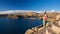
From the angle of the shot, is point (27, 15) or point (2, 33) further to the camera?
point (27, 15)

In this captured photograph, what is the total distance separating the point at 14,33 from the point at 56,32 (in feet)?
38.0

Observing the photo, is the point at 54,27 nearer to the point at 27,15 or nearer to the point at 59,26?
the point at 59,26

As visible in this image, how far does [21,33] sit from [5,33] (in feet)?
6.76

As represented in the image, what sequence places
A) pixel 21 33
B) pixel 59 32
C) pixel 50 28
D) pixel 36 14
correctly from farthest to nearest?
1. pixel 36 14
2. pixel 21 33
3. pixel 50 28
4. pixel 59 32

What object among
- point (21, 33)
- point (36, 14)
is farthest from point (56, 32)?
point (36, 14)

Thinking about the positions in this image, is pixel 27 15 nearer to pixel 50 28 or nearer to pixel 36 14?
pixel 36 14

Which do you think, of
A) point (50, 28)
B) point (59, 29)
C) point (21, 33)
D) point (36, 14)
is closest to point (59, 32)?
point (59, 29)

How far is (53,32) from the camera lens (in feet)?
28.0

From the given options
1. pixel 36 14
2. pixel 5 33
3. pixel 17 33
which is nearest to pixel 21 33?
pixel 17 33

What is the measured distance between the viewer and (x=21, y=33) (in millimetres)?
19234

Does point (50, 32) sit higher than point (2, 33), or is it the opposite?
point (50, 32)

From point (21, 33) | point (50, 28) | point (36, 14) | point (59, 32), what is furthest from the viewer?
point (36, 14)

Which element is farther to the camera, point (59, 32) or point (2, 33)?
point (2, 33)

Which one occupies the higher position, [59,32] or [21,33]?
[59,32]
